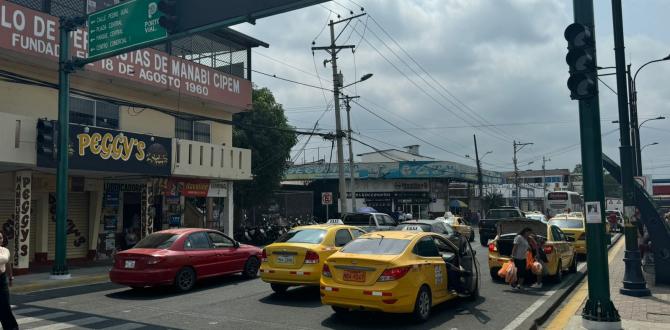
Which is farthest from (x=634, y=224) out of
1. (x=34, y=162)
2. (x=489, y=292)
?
(x=34, y=162)

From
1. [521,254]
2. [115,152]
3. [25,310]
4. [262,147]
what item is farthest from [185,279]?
[262,147]

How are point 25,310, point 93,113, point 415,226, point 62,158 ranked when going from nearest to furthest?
point 25,310 → point 62,158 → point 93,113 → point 415,226

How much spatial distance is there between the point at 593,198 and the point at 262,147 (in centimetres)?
2546

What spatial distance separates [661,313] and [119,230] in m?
18.4

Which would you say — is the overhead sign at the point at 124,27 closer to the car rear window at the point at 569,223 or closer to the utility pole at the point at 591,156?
the utility pole at the point at 591,156

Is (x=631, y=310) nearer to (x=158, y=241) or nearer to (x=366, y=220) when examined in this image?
(x=158, y=241)

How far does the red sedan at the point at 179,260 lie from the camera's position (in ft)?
38.3

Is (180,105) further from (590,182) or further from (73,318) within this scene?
(590,182)

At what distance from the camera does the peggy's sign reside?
52.9 ft

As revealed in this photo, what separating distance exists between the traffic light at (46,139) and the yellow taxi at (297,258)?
6.86 meters

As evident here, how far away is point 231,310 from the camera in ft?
32.7

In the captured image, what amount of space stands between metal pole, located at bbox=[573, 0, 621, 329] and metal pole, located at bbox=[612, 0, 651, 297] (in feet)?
11.5

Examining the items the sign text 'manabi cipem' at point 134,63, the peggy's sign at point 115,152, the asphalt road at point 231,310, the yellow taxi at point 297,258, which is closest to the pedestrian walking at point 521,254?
the asphalt road at point 231,310

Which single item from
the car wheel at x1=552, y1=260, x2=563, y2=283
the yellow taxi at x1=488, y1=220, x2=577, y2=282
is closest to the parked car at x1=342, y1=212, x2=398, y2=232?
the yellow taxi at x1=488, y1=220, x2=577, y2=282
